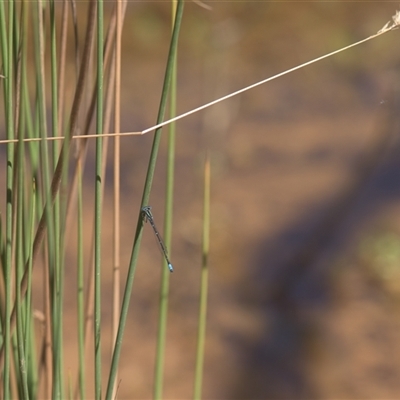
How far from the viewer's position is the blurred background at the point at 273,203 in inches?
53.0

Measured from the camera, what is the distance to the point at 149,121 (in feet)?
6.56

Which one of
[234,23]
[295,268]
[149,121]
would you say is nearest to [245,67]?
[234,23]

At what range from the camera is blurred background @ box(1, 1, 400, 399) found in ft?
4.42

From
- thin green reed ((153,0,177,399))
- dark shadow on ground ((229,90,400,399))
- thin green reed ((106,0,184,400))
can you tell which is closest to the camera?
thin green reed ((106,0,184,400))

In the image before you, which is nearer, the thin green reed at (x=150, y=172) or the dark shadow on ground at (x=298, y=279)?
the thin green reed at (x=150, y=172)

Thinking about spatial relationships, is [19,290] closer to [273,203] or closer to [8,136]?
[8,136]

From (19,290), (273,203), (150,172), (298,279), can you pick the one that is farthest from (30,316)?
(273,203)

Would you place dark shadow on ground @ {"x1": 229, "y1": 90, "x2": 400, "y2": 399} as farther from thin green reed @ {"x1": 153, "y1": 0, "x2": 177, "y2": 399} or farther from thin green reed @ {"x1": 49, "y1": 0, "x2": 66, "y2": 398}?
thin green reed @ {"x1": 49, "y1": 0, "x2": 66, "y2": 398}

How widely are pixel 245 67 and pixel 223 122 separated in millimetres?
310

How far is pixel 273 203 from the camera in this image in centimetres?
176

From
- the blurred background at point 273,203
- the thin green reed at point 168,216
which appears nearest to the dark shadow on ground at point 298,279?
the blurred background at point 273,203

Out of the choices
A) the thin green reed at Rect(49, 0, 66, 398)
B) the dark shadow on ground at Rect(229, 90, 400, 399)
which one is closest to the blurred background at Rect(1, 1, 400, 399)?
the dark shadow on ground at Rect(229, 90, 400, 399)

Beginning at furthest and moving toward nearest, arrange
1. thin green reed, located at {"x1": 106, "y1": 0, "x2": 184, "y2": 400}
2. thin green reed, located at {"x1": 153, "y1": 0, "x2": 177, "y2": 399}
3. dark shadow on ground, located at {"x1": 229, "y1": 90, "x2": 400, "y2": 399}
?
1. dark shadow on ground, located at {"x1": 229, "y1": 90, "x2": 400, "y2": 399}
2. thin green reed, located at {"x1": 153, "y1": 0, "x2": 177, "y2": 399}
3. thin green reed, located at {"x1": 106, "y1": 0, "x2": 184, "y2": 400}

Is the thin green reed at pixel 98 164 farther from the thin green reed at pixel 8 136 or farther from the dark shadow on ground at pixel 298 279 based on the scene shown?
the dark shadow on ground at pixel 298 279
